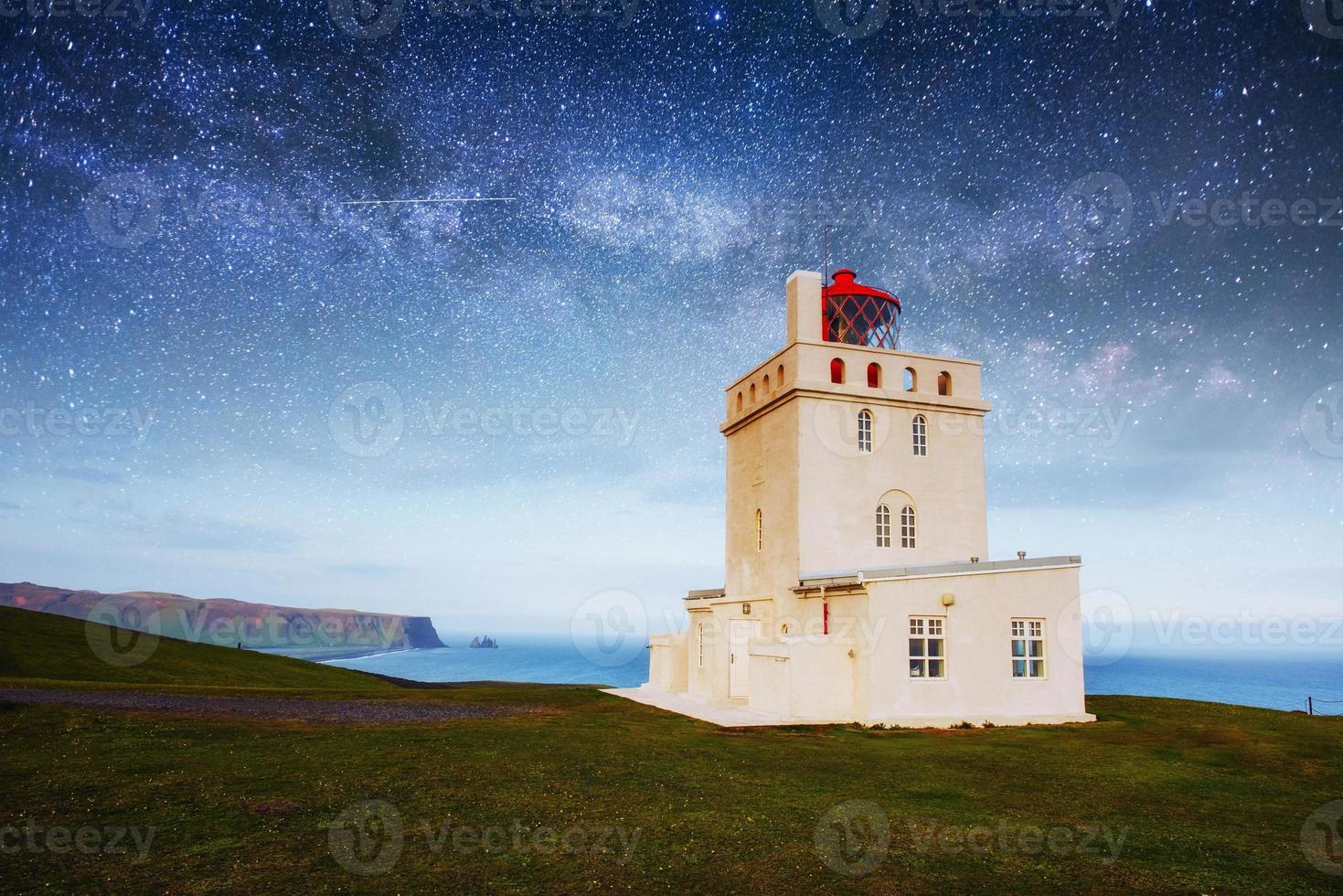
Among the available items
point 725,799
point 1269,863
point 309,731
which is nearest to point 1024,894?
point 1269,863

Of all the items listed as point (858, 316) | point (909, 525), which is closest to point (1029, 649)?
point (909, 525)

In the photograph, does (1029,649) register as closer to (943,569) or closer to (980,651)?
(980,651)

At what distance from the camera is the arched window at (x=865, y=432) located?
26.2 m

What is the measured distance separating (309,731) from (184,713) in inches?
158

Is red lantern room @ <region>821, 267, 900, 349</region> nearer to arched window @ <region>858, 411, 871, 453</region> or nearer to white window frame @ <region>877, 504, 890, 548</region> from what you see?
arched window @ <region>858, 411, 871, 453</region>

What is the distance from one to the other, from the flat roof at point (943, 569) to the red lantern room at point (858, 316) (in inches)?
375

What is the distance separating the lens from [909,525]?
26.5 m

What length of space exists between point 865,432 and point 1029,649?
8471 mm

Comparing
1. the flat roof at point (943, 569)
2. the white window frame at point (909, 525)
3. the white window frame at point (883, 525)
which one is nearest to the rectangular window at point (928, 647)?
the flat roof at point (943, 569)

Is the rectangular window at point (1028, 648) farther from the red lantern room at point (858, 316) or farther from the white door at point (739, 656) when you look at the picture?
the red lantern room at point (858, 316)

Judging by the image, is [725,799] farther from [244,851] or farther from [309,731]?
[309,731]

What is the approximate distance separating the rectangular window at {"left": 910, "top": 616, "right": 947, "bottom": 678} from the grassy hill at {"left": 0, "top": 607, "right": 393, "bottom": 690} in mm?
23407

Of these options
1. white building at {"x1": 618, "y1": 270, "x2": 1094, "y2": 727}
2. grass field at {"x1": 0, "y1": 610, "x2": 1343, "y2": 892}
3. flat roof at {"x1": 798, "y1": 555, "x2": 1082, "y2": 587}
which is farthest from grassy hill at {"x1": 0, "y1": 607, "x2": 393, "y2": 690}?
flat roof at {"x1": 798, "y1": 555, "x2": 1082, "y2": 587}

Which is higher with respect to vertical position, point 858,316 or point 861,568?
point 858,316
